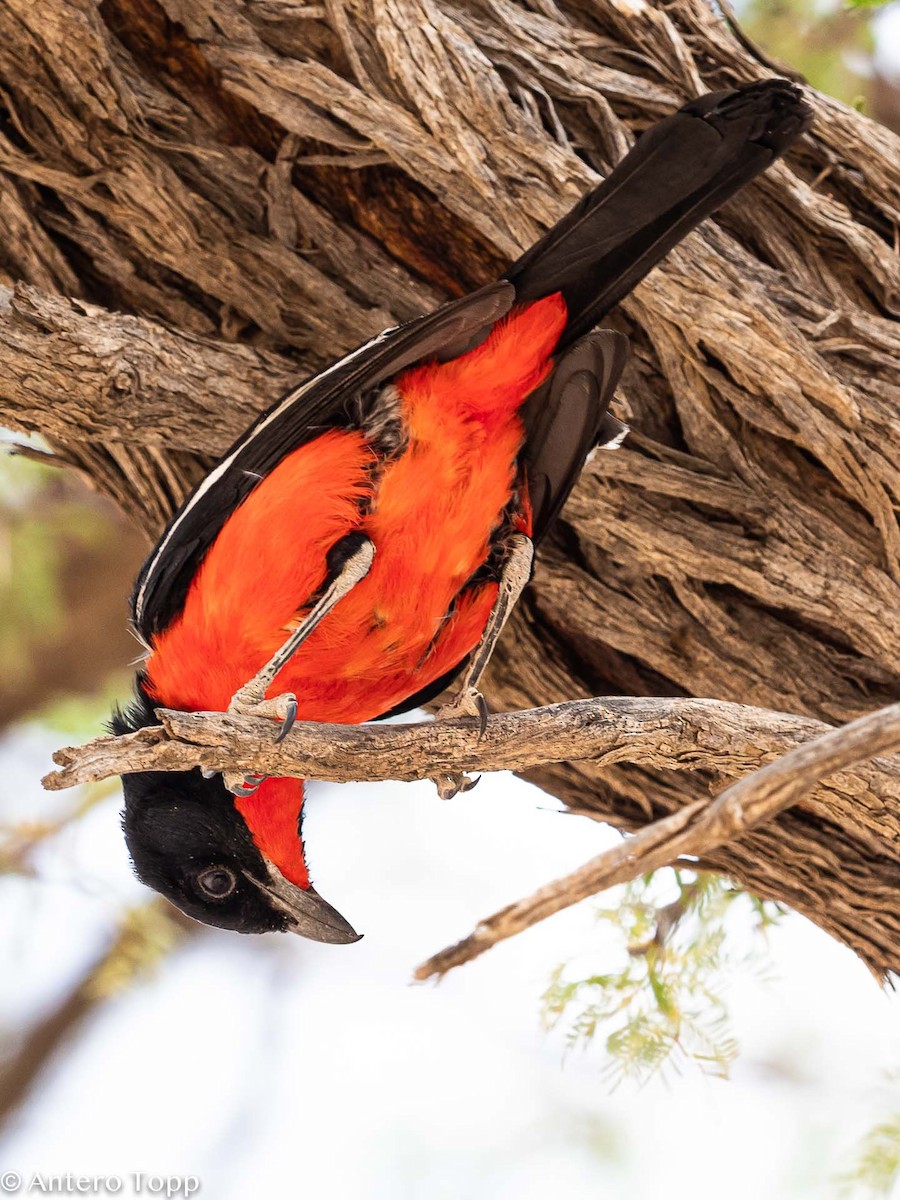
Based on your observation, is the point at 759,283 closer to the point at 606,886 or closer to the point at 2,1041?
the point at 606,886

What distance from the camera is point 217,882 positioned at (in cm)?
274

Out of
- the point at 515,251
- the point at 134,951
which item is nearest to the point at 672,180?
the point at 515,251

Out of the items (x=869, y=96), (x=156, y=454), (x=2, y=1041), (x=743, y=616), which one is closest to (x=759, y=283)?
(x=743, y=616)

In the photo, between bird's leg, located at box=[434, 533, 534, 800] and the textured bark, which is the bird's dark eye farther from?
the textured bark

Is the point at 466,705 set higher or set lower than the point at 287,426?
lower

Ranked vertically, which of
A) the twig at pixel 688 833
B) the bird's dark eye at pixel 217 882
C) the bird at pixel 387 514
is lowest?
the twig at pixel 688 833

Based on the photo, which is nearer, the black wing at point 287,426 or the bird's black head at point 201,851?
the black wing at point 287,426

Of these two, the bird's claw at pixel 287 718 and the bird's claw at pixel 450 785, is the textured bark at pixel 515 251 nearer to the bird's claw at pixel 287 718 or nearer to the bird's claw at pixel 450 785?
the bird's claw at pixel 450 785

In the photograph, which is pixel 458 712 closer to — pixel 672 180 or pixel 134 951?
pixel 672 180

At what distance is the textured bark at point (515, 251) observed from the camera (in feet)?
8.84

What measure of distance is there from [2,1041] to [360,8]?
12.7 ft

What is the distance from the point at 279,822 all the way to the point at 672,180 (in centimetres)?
159

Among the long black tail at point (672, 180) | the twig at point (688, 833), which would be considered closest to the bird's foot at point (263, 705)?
the twig at point (688, 833)

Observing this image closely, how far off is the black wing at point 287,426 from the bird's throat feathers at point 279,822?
1.41 ft
